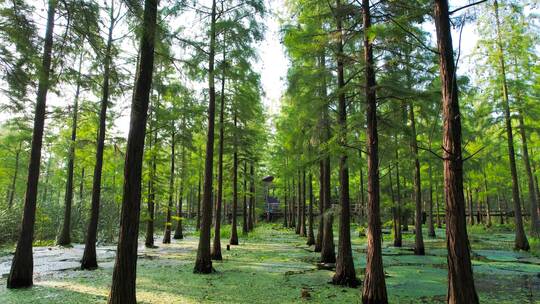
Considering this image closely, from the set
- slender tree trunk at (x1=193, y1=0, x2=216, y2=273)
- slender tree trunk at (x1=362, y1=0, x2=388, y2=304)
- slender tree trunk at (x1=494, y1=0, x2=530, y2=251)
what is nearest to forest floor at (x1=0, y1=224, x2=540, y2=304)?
slender tree trunk at (x1=193, y1=0, x2=216, y2=273)

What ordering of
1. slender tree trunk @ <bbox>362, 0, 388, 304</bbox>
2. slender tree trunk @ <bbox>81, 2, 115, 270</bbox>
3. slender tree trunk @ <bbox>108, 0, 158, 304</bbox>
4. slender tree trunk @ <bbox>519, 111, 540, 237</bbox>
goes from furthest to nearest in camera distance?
slender tree trunk @ <bbox>519, 111, 540, 237</bbox>
slender tree trunk @ <bbox>81, 2, 115, 270</bbox>
slender tree trunk @ <bbox>362, 0, 388, 304</bbox>
slender tree trunk @ <bbox>108, 0, 158, 304</bbox>

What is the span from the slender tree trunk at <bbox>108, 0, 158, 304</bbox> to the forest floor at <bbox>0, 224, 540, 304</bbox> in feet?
4.62

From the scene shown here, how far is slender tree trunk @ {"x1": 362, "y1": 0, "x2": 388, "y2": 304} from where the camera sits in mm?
6461

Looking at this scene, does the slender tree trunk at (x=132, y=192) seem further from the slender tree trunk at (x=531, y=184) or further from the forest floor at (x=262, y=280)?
the slender tree trunk at (x=531, y=184)

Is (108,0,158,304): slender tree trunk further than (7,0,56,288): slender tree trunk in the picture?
No

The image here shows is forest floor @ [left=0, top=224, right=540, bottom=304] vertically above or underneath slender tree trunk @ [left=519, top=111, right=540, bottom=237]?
underneath

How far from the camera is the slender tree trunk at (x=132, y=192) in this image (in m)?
5.41

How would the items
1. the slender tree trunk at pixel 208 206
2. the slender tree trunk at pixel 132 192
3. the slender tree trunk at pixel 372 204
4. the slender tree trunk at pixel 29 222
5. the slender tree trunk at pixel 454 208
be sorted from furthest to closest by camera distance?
the slender tree trunk at pixel 208 206 → the slender tree trunk at pixel 29 222 → the slender tree trunk at pixel 372 204 → the slender tree trunk at pixel 132 192 → the slender tree trunk at pixel 454 208

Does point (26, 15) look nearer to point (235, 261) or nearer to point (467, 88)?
point (235, 261)

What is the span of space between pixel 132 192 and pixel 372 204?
4.47m

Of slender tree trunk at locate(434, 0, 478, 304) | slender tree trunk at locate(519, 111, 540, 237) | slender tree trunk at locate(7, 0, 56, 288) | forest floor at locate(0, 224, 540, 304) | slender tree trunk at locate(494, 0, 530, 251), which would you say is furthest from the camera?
slender tree trunk at locate(519, 111, 540, 237)

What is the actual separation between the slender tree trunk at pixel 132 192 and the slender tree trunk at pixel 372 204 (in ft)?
11.9

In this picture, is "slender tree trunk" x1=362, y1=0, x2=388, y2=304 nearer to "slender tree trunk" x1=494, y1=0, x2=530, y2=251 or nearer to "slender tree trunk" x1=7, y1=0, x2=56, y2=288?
"slender tree trunk" x1=7, y1=0, x2=56, y2=288

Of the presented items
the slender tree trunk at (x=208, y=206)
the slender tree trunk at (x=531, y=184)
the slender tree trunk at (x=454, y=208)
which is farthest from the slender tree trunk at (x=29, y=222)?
the slender tree trunk at (x=531, y=184)
